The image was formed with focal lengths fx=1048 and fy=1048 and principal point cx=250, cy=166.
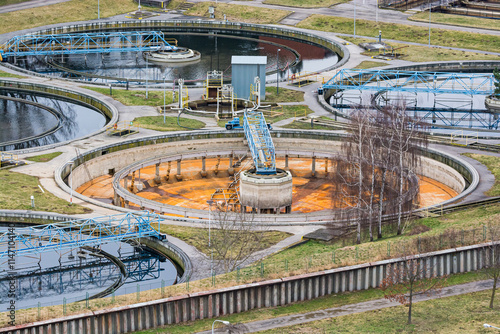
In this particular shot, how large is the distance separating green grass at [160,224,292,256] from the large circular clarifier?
1372 cm

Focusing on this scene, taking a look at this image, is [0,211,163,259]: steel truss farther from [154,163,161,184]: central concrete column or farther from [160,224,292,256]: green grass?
[154,163,161,184]: central concrete column

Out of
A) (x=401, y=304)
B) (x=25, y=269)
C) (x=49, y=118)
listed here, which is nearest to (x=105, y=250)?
(x=25, y=269)

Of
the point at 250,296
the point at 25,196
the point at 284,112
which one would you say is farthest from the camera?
the point at 284,112

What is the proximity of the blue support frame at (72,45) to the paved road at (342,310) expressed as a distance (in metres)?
111

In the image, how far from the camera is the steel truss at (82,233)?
317 ft

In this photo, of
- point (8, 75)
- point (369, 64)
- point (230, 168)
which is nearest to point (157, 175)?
point (230, 168)

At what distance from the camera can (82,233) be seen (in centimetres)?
10100

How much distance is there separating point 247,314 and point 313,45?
12328 cm

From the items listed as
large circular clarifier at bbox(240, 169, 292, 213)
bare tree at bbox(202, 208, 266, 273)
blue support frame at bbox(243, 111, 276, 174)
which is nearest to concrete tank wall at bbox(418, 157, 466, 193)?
large circular clarifier at bbox(240, 169, 292, 213)

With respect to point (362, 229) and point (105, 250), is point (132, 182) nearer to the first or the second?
point (105, 250)

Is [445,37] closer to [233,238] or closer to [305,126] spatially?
[305,126]

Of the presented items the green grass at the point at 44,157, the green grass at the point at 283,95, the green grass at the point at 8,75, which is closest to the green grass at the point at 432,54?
the green grass at the point at 283,95

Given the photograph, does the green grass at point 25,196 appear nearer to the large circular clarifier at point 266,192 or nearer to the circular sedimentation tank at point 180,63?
the large circular clarifier at point 266,192

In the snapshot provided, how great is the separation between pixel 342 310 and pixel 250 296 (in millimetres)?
7209
